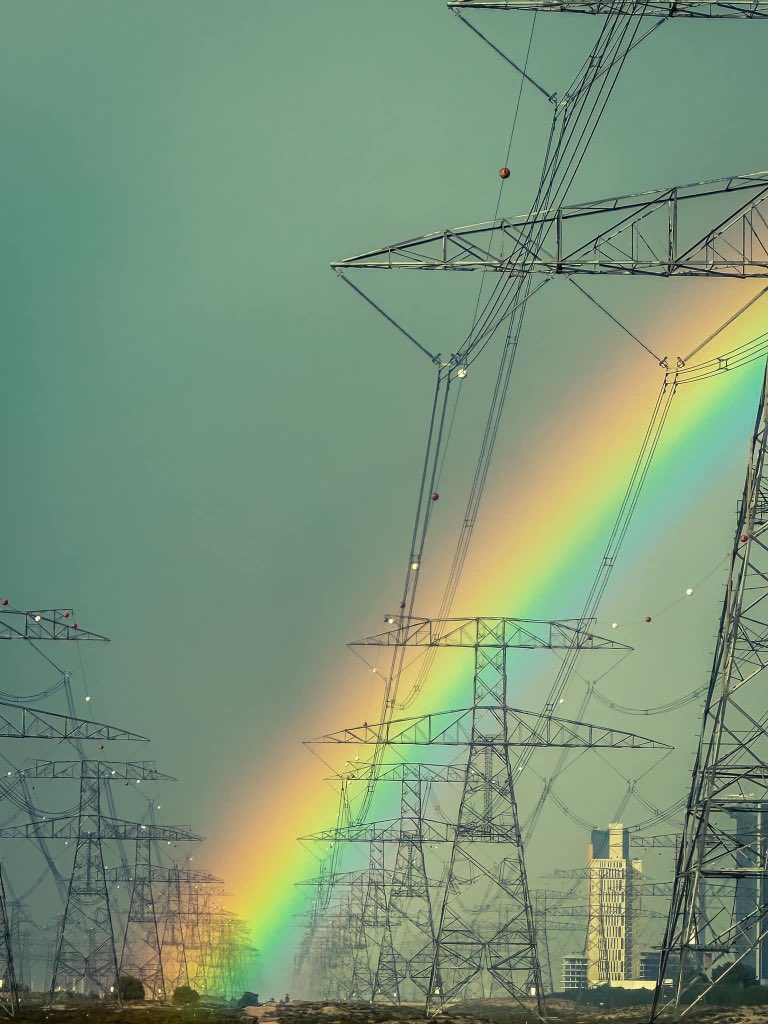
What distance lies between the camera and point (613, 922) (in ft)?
486

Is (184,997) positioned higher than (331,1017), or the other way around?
(184,997)

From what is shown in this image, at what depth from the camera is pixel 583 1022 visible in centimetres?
6612

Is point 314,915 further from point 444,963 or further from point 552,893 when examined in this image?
point 444,963

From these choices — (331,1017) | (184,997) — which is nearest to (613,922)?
(184,997)

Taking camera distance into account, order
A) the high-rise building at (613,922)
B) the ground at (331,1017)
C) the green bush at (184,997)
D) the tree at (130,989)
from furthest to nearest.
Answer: the high-rise building at (613,922) → the tree at (130,989) → the green bush at (184,997) → the ground at (331,1017)

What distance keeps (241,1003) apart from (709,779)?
8988cm

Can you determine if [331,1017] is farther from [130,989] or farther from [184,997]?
[130,989]

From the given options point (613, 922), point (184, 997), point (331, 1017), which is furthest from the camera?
point (613, 922)

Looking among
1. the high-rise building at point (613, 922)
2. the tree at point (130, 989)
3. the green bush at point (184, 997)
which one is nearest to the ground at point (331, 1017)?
the green bush at point (184, 997)

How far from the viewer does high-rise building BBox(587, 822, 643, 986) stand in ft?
457

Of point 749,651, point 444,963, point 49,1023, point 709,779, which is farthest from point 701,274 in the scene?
point 444,963

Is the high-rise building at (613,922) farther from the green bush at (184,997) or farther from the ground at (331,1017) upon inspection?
the ground at (331,1017)

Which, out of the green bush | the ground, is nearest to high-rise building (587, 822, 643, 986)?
the green bush

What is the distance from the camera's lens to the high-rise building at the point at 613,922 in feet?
457
